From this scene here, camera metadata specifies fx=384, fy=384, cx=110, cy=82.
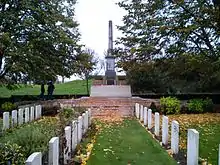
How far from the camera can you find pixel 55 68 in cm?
2836

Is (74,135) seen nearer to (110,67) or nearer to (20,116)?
(20,116)

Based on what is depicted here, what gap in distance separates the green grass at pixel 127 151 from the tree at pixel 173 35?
10.0 m

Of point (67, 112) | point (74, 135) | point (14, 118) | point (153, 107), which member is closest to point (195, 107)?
point (153, 107)

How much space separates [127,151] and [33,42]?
17801mm

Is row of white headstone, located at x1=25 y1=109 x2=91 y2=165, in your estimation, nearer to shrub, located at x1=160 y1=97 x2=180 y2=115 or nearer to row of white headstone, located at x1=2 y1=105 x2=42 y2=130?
row of white headstone, located at x1=2 y1=105 x2=42 y2=130

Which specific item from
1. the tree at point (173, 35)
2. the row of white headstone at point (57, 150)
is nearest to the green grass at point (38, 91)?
the tree at point (173, 35)

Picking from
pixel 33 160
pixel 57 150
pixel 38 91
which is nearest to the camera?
pixel 33 160

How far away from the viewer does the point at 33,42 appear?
27.1 m

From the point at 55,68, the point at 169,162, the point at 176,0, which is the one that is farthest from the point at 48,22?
the point at 169,162

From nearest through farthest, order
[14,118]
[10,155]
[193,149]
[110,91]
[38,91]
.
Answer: [10,155] < [193,149] < [14,118] < [110,91] < [38,91]

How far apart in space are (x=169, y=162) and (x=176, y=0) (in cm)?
1627

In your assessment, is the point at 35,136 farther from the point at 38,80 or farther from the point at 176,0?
the point at 38,80

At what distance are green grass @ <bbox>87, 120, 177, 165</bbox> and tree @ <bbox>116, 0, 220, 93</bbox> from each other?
10.0 m

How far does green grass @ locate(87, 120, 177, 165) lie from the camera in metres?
9.48
